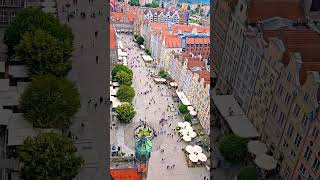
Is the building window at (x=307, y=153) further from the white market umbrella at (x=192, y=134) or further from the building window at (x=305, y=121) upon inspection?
the white market umbrella at (x=192, y=134)

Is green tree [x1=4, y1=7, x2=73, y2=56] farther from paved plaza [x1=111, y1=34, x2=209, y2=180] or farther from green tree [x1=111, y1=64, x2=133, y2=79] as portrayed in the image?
green tree [x1=111, y1=64, x2=133, y2=79]

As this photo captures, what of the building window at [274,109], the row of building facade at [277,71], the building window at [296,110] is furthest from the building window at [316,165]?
the building window at [274,109]

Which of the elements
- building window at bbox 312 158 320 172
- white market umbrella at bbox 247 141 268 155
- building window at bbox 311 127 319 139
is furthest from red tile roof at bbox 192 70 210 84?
building window at bbox 312 158 320 172

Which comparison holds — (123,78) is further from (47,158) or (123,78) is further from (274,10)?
(47,158)

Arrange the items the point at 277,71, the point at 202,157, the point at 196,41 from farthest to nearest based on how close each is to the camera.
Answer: the point at 196,41 → the point at 202,157 → the point at 277,71

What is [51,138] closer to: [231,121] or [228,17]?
[231,121]

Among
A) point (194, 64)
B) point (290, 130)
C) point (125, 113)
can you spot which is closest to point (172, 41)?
point (194, 64)

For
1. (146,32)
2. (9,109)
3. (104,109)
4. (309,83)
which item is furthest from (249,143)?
(146,32)
